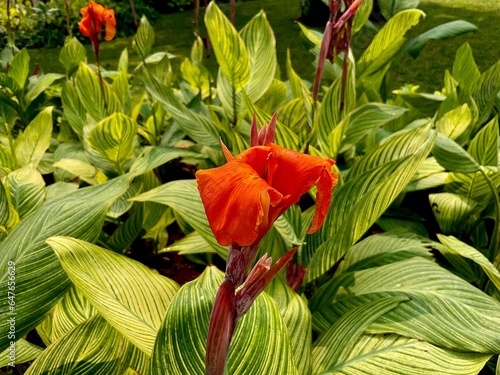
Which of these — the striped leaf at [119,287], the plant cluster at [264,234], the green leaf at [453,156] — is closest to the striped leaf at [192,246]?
the plant cluster at [264,234]

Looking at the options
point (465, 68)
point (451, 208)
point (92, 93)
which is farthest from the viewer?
point (465, 68)

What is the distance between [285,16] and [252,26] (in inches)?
150

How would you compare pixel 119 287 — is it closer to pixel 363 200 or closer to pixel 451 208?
pixel 363 200

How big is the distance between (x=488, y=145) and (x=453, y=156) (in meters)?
0.22

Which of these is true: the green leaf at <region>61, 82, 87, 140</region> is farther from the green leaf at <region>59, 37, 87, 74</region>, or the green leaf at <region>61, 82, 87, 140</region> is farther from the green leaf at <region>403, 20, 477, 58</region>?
the green leaf at <region>403, 20, 477, 58</region>

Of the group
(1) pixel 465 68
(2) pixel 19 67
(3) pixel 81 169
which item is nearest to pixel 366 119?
(1) pixel 465 68

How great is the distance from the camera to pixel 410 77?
11.8 ft

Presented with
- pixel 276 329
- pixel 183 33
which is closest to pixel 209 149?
pixel 276 329

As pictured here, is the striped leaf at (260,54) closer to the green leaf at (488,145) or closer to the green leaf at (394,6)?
the green leaf at (394,6)

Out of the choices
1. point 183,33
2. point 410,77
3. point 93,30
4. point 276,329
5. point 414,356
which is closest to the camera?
point 276,329

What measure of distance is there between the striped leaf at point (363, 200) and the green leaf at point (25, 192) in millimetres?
650

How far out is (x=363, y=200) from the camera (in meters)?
1.01

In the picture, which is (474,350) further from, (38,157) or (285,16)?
(285,16)

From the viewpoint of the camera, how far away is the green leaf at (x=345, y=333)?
93 centimetres
